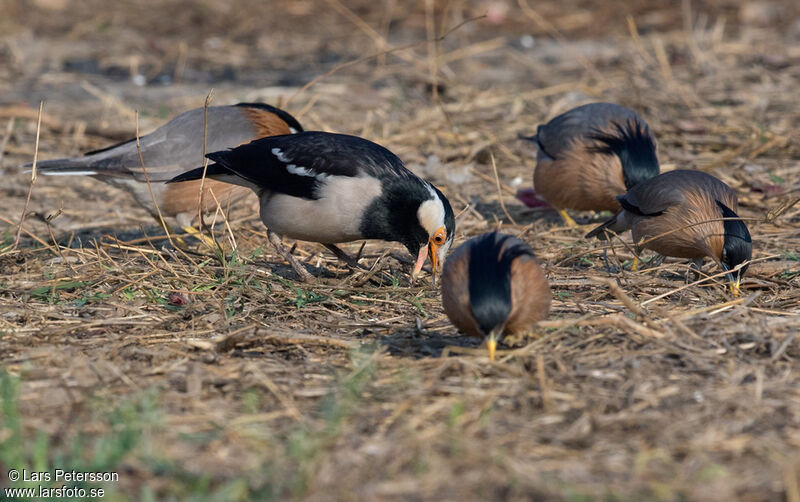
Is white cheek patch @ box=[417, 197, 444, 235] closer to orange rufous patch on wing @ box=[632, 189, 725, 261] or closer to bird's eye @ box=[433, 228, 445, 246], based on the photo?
bird's eye @ box=[433, 228, 445, 246]

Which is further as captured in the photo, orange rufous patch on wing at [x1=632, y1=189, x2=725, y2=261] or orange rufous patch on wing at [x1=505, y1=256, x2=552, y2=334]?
orange rufous patch on wing at [x1=632, y1=189, x2=725, y2=261]

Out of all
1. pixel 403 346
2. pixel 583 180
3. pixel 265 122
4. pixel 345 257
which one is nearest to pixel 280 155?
pixel 345 257

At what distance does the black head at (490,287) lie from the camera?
350 centimetres

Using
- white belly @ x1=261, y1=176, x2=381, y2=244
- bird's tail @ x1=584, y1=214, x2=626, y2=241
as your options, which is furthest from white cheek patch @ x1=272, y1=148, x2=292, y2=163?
bird's tail @ x1=584, y1=214, x2=626, y2=241

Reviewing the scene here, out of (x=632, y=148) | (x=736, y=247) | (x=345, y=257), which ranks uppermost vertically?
(x=632, y=148)

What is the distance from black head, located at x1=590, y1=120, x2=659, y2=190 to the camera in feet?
19.5

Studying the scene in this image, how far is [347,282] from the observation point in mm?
4949

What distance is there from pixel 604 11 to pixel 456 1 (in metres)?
2.05

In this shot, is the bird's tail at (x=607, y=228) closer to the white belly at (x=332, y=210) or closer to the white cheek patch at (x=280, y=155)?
the white belly at (x=332, y=210)

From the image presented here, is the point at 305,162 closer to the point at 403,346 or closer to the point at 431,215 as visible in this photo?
the point at 431,215

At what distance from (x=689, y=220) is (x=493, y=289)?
79.2 inches

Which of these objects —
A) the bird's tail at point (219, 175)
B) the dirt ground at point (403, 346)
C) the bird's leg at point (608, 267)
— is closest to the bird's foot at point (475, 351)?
Answer: the dirt ground at point (403, 346)

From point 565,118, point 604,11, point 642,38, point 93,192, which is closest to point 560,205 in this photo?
point 565,118

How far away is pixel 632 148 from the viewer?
604 cm
